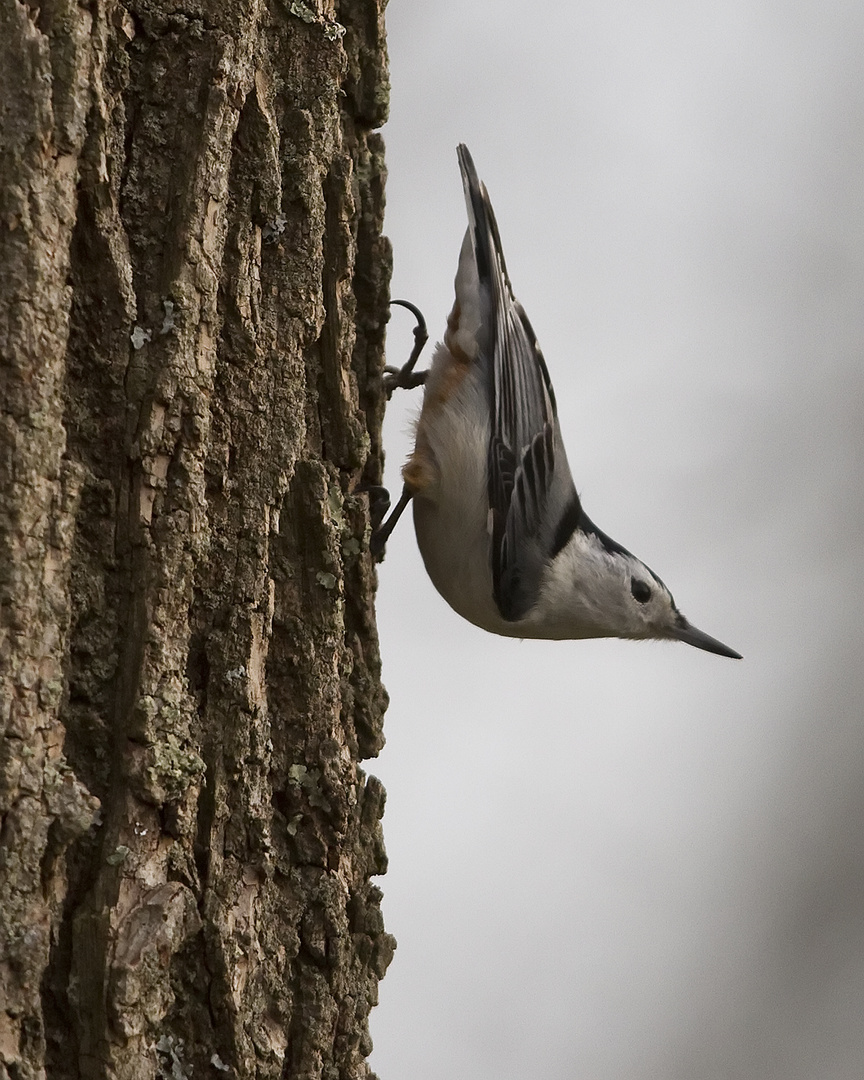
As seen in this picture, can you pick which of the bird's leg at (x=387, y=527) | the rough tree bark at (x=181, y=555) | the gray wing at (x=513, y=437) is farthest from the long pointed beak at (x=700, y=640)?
the rough tree bark at (x=181, y=555)

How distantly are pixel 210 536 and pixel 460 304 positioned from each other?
144 cm

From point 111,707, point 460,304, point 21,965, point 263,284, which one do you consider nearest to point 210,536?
point 111,707

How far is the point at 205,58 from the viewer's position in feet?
4.31

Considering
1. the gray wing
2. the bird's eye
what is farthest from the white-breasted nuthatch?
the bird's eye

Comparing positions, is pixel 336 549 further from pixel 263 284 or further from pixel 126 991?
pixel 126 991

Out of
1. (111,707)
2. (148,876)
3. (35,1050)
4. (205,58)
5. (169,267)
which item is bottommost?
(35,1050)

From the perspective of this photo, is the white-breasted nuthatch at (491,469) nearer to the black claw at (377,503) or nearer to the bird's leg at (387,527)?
the bird's leg at (387,527)

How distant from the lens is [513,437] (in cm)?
254

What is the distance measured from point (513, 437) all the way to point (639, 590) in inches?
20.7

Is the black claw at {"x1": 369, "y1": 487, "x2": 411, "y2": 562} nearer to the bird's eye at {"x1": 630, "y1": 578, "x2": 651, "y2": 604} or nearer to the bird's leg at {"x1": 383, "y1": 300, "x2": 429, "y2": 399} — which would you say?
the bird's leg at {"x1": 383, "y1": 300, "x2": 429, "y2": 399}

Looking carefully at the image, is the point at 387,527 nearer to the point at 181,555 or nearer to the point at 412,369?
the point at 412,369

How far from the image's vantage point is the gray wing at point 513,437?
8.23 feet

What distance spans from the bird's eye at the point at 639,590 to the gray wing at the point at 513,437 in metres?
0.26

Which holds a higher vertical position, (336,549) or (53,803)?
(336,549)
